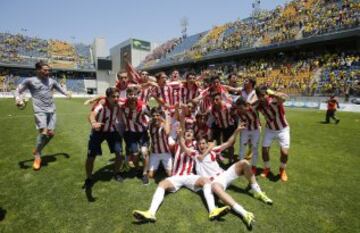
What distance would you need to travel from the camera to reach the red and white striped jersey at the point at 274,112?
6.07 m

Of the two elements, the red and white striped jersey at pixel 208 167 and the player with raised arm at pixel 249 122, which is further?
the player with raised arm at pixel 249 122

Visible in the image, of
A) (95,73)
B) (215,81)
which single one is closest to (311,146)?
(215,81)

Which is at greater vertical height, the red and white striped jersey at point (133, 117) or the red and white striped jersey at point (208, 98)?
the red and white striped jersey at point (208, 98)

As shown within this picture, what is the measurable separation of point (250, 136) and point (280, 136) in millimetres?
667

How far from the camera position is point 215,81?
269 inches

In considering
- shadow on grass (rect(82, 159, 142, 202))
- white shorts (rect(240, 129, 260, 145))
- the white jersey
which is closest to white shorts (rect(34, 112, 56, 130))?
shadow on grass (rect(82, 159, 142, 202))

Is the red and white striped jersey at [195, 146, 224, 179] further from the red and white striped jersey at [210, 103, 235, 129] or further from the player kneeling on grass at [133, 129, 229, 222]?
the red and white striped jersey at [210, 103, 235, 129]

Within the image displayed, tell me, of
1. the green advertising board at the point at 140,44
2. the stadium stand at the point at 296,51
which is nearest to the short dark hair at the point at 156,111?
the stadium stand at the point at 296,51

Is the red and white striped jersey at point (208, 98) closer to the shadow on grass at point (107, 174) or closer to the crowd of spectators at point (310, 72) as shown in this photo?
the shadow on grass at point (107, 174)

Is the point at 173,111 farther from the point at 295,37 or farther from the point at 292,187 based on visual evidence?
the point at 295,37

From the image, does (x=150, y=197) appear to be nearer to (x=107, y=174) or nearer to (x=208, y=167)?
(x=208, y=167)

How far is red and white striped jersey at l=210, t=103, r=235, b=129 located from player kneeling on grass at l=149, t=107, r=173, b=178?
1474mm

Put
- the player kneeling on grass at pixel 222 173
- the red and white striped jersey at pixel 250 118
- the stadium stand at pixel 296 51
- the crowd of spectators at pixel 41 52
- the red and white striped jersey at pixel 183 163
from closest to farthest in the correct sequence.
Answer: the player kneeling on grass at pixel 222 173
the red and white striped jersey at pixel 183 163
the red and white striped jersey at pixel 250 118
the stadium stand at pixel 296 51
the crowd of spectators at pixel 41 52

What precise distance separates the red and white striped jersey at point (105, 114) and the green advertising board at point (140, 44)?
2902 inches
